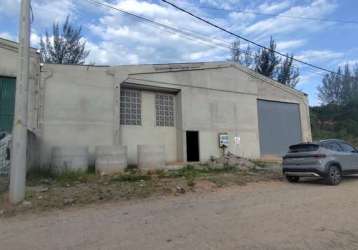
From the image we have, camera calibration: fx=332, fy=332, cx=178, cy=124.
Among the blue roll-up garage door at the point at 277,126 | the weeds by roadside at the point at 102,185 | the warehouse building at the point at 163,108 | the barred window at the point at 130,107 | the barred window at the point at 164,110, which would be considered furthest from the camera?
the blue roll-up garage door at the point at 277,126

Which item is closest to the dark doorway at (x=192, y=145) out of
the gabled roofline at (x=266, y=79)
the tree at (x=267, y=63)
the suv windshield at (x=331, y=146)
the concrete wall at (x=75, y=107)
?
the concrete wall at (x=75, y=107)

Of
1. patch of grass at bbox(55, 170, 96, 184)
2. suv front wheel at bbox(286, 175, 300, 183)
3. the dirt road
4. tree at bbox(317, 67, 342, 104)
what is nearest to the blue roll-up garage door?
suv front wheel at bbox(286, 175, 300, 183)

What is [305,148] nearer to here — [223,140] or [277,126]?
[223,140]

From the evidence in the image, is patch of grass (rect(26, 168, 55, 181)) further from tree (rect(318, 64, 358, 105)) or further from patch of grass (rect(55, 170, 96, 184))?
tree (rect(318, 64, 358, 105))

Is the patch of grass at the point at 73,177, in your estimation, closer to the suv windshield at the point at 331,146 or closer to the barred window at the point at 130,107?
the barred window at the point at 130,107

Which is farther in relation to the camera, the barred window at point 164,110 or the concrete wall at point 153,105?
the barred window at point 164,110

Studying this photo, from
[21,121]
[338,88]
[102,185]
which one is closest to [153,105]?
[102,185]

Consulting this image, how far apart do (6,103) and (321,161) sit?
1349 cm

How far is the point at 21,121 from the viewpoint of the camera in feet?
28.8

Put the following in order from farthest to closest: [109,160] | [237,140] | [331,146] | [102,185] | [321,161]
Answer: [237,140] < [109,160] < [331,146] < [321,161] < [102,185]

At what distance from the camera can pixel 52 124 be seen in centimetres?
1571

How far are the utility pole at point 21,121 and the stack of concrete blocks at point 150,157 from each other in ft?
24.8

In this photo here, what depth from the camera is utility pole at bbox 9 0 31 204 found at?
8674 mm

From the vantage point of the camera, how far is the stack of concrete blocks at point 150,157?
16.0 m
